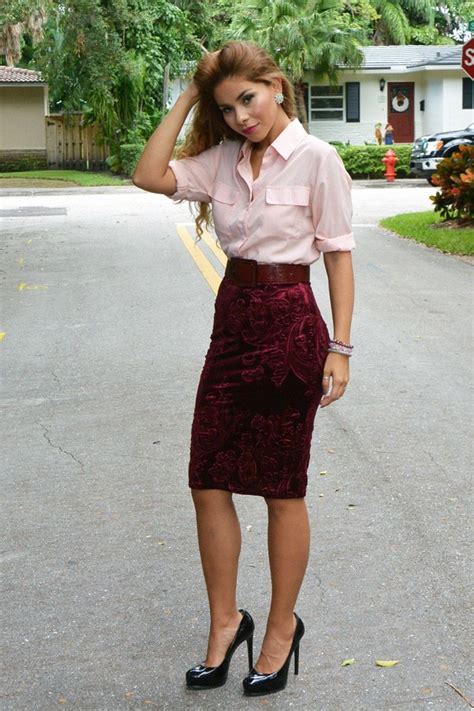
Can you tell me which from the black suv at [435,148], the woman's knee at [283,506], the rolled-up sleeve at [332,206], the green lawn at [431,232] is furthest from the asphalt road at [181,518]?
the black suv at [435,148]

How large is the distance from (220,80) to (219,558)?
4.75 ft

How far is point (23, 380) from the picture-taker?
8.77 m

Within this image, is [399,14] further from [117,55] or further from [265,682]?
[265,682]

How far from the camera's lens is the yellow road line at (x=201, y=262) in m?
13.4

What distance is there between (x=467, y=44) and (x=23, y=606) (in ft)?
45.1

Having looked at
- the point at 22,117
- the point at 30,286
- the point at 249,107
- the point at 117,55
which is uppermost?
the point at 117,55

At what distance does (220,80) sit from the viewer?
3.72 metres

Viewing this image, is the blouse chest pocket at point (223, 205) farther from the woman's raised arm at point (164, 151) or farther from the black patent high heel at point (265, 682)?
the black patent high heel at point (265, 682)

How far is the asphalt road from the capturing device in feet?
12.9

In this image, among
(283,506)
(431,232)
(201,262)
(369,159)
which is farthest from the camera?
(369,159)

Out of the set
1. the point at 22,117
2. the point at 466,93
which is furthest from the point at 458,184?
the point at 22,117

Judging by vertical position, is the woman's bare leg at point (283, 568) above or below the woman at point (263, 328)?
below

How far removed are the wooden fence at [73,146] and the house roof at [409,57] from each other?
9807 millimetres

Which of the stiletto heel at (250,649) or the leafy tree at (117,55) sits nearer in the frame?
the stiletto heel at (250,649)
